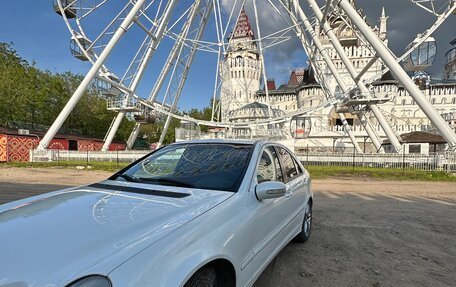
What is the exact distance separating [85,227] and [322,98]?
54.4 metres

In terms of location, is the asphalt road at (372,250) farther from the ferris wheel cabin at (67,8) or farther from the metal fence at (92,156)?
the ferris wheel cabin at (67,8)

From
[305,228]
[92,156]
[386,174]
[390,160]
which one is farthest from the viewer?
[92,156]

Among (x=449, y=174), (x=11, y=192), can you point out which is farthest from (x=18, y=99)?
(x=449, y=174)

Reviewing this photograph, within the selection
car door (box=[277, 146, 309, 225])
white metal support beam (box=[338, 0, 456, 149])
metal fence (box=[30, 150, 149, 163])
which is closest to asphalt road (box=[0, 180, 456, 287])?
car door (box=[277, 146, 309, 225])

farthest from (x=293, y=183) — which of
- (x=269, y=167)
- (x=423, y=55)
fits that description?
(x=423, y=55)

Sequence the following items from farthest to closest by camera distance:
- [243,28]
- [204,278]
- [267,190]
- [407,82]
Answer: [243,28], [407,82], [267,190], [204,278]

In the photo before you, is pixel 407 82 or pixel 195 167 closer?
pixel 195 167

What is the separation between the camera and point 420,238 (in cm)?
521

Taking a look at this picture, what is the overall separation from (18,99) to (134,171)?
40.4m

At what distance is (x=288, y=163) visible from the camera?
424cm

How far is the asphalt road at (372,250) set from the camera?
357 centimetres

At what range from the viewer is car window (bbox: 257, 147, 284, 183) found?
10.4 ft

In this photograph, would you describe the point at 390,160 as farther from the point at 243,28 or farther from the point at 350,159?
the point at 243,28

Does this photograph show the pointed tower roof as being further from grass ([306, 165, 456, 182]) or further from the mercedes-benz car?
the mercedes-benz car
